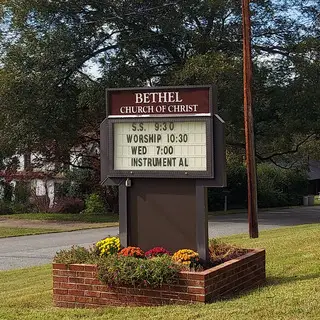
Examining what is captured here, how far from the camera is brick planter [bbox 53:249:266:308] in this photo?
678 centimetres

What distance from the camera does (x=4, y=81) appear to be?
2712cm

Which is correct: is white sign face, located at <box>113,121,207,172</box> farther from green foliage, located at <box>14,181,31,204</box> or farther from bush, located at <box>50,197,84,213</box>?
green foliage, located at <box>14,181,31,204</box>

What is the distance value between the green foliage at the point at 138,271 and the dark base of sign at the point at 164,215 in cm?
64

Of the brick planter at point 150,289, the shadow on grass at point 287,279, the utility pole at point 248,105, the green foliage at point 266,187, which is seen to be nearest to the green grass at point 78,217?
the green foliage at point 266,187

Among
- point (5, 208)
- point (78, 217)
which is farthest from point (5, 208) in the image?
point (78, 217)

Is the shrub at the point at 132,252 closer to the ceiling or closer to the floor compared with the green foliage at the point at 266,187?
closer to the floor

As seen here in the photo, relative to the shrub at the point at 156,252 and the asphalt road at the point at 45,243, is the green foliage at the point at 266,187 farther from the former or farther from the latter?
the shrub at the point at 156,252

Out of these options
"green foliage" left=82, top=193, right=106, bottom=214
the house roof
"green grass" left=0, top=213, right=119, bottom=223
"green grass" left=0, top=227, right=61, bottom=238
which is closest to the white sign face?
"green grass" left=0, top=227, right=61, bottom=238

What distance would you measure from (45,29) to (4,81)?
404 cm

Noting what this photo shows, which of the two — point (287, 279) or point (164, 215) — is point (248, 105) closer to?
point (287, 279)

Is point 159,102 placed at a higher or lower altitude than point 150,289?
higher

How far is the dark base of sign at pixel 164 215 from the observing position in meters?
7.67

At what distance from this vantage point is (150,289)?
22.8 ft

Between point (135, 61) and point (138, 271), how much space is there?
24.1 m
